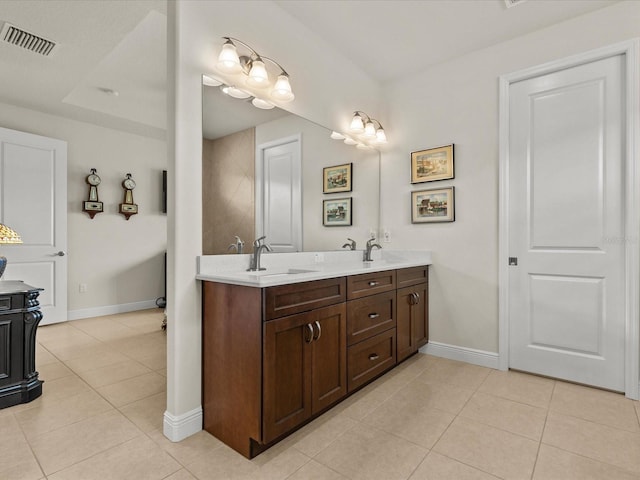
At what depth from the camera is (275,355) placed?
5.21 feet

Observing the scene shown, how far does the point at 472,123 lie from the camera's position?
2879 mm

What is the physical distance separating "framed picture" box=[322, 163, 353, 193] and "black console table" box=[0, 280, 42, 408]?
217cm

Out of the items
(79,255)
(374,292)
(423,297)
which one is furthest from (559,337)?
(79,255)

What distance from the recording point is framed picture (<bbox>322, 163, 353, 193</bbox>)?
2875mm

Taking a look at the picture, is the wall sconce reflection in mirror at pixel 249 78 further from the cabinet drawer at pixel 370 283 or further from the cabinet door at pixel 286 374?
the cabinet door at pixel 286 374

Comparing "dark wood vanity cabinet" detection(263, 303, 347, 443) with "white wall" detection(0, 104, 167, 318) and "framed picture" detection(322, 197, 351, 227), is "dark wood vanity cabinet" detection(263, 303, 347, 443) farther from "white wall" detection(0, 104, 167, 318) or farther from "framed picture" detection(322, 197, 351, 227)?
"white wall" detection(0, 104, 167, 318)

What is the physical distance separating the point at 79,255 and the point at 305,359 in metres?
4.06

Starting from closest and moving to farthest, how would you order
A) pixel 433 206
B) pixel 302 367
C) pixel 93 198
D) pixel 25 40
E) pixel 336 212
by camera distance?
pixel 302 367, pixel 25 40, pixel 336 212, pixel 433 206, pixel 93 198

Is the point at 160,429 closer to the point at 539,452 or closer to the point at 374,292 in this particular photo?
the point at 374,292

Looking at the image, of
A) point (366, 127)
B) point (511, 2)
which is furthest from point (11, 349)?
point (511, 2)

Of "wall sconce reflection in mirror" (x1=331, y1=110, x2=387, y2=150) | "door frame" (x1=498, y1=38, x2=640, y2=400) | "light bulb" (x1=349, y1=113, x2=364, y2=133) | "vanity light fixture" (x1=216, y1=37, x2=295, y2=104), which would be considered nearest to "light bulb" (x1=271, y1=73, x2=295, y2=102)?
"vanity light fixture" (x1=216, y1=37, x2=295, y2=104)

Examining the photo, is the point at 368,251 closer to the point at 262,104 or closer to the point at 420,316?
the point at 420,316

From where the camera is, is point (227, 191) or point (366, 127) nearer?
point (227, 191)

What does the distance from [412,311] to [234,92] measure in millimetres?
2147
